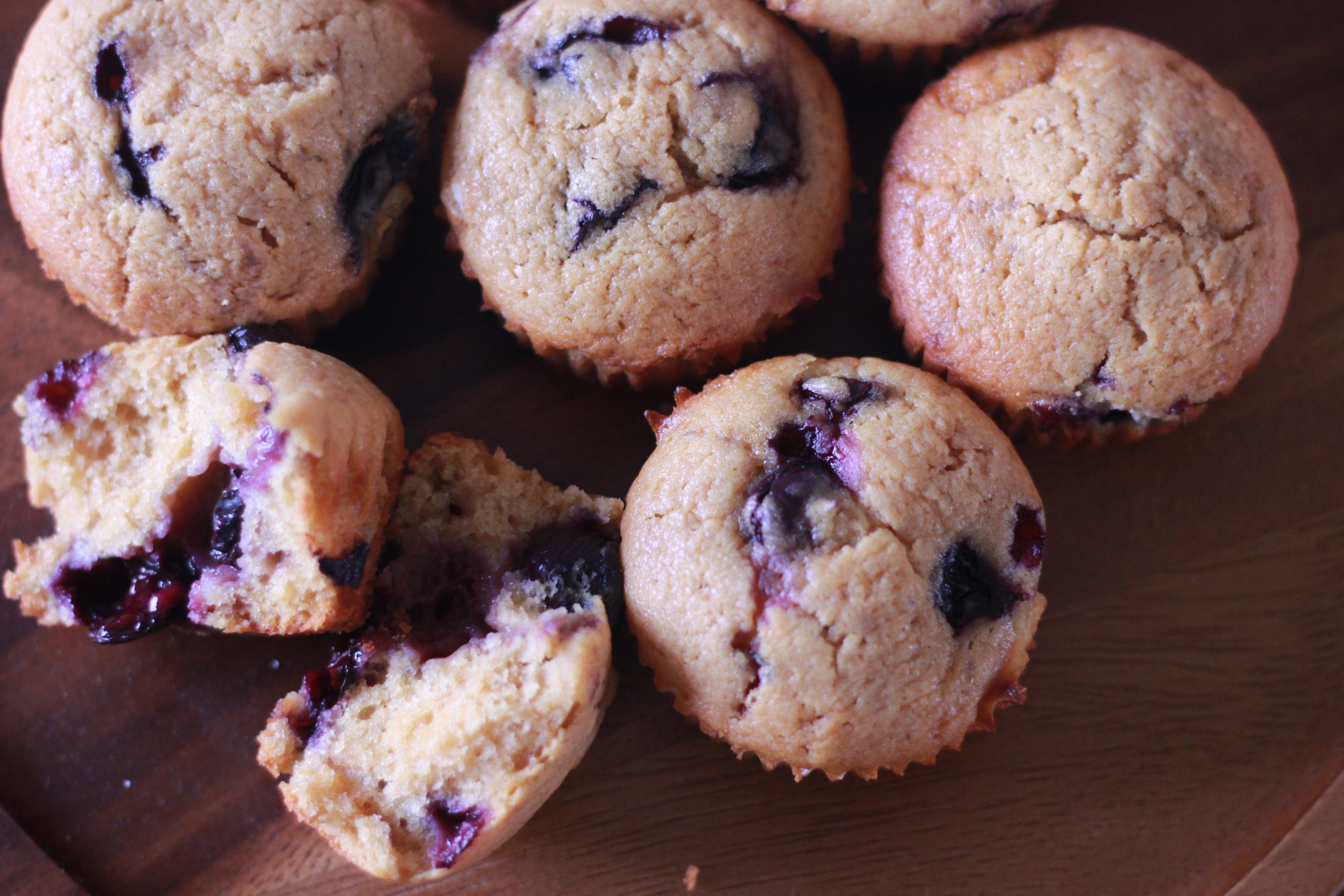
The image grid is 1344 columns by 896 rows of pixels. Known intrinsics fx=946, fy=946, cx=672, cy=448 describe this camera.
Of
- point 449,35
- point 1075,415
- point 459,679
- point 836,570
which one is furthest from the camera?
point 449,35

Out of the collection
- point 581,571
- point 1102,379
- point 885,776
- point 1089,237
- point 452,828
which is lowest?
point 885,776

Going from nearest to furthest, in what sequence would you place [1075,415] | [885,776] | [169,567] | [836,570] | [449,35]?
1. [836,570]
2. [169,567]
3. [1075,415]
4. [885,776]
5. [449,35]

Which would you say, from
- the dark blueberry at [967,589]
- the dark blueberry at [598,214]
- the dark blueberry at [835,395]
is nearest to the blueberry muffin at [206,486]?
the dark blueberry at [598,214]

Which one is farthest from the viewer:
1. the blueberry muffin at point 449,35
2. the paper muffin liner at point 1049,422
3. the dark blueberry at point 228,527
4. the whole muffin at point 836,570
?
the blueberry muffin at point 449,35

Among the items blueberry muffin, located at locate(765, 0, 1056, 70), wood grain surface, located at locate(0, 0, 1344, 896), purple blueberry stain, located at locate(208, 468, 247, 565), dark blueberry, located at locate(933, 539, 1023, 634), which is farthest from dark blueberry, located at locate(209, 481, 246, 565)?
blueberry muffin, located at locate(765, 0, 1056, 70)

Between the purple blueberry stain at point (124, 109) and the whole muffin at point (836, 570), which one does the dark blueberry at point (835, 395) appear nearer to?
the whole muffin at point (836, 570)

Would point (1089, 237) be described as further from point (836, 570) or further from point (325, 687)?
point (325, 687)

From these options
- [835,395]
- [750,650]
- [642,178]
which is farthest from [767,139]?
[750,650]
